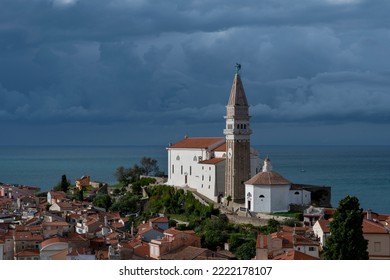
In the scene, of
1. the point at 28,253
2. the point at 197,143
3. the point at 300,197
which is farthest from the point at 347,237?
the point at 197,143

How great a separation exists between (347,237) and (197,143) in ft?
46.1

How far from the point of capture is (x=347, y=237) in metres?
10.5

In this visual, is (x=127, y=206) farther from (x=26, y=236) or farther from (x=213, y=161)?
(x=26, y=236)

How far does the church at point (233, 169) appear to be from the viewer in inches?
743

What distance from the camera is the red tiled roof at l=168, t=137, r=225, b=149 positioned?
23.3 metres

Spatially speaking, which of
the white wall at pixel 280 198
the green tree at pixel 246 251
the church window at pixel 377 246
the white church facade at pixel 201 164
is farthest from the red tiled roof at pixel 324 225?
the white church facade at pixel 201 164

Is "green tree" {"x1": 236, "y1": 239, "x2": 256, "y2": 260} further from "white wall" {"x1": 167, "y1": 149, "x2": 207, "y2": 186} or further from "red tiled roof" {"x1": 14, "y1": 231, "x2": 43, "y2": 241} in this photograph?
"white wall" {"x1": 167, "y1": 149, "x2": 207, "y2": 186}

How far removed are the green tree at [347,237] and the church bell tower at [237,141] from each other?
31.8ft

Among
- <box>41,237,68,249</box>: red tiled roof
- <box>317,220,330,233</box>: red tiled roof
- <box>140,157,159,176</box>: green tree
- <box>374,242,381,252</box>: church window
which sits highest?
<box>140,157,159,176</box>: green tree

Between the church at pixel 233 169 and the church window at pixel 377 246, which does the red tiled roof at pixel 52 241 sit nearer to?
the church at pixel 233 169

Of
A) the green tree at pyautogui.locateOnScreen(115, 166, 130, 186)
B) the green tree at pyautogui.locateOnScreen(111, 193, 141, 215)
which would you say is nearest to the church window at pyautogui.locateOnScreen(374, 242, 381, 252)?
the green tree at pyautogui.locateOnScreen(111, 193, 141, 215)

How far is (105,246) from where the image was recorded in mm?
14930
